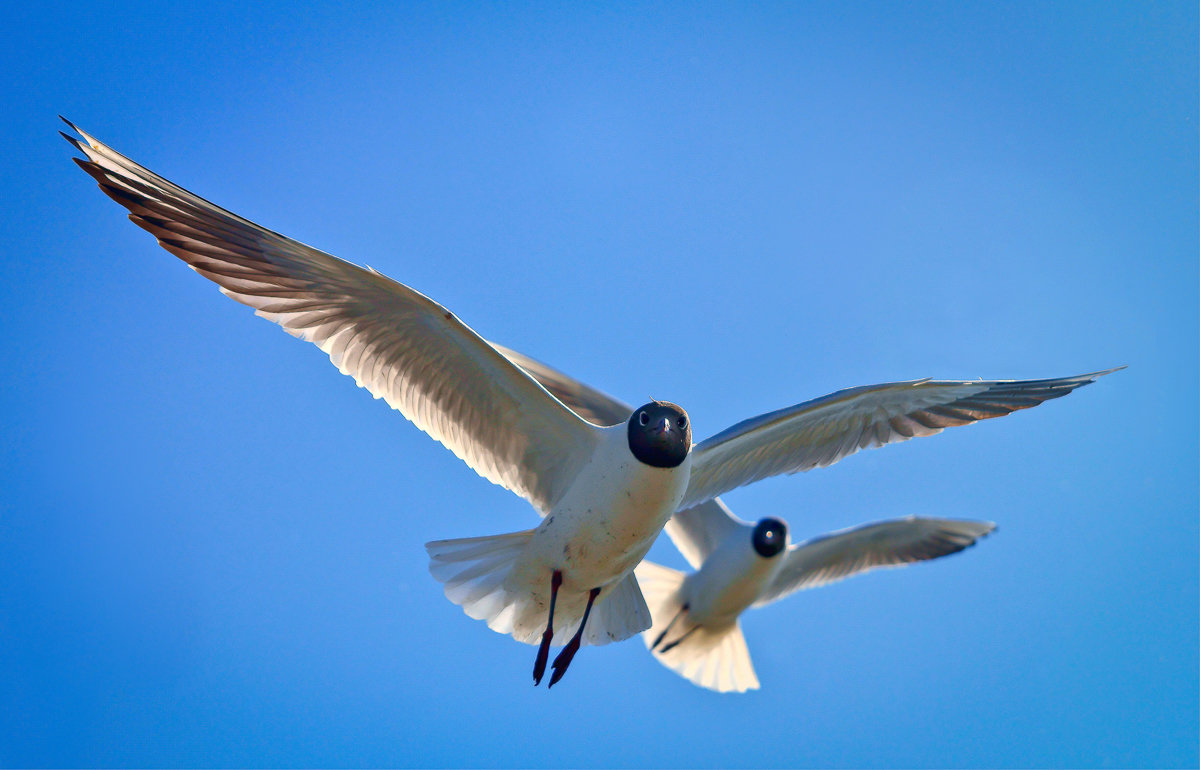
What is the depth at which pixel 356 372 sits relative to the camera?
208 inches

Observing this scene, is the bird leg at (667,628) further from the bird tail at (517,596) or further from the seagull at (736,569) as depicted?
the bird tail at (517,596)

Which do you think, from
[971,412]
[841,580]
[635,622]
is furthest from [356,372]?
[841,580]

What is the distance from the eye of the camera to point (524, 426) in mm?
5566

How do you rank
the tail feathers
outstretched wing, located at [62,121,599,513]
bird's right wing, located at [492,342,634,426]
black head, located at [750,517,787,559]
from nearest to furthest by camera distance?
outstretched wing, located at [62,121,599,513] → the tail feathers → bird's right wing, located at [492,342,634,426] → black head, located at [750,517,787,559]

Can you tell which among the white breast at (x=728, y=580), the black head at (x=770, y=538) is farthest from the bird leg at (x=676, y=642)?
the black head at (x=770, y=538)

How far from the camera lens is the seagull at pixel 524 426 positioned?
4988 mm

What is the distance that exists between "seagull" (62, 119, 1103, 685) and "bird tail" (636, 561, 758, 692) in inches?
135

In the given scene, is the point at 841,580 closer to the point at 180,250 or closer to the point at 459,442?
the point at 459,442

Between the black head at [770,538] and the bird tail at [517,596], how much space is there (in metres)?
2.98

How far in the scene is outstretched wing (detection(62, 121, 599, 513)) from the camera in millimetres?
4934

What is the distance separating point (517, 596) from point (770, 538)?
11.6 feet

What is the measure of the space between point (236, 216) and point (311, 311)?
0.57m

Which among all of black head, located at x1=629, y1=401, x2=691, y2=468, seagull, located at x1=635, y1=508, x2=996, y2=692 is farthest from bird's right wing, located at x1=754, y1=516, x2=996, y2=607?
black head, located at x1=629, y1=401, x2=691, y2=468

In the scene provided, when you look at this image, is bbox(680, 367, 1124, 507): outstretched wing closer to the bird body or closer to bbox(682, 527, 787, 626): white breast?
the bird body
